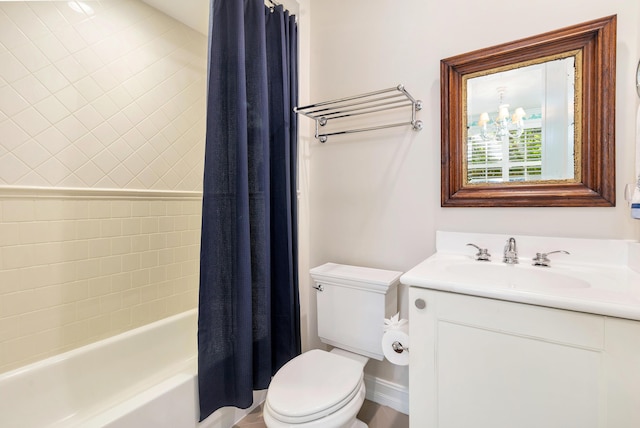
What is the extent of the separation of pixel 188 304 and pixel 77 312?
0.64 m

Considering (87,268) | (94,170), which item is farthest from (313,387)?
(94,170)

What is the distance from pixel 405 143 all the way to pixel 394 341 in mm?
984

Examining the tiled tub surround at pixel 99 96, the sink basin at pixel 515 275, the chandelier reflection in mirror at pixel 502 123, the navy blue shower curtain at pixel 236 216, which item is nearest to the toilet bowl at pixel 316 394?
the navy blue shower curtain at pixel 236 216

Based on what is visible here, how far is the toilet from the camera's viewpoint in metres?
1.06

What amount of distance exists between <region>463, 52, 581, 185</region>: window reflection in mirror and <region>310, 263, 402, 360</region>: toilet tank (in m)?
0.67

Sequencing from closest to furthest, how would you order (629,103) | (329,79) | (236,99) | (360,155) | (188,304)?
(629,103) < (236,99) < (360,155) < (329,79) < (188,304)

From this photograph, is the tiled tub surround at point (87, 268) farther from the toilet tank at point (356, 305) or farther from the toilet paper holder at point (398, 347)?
the toilet paper holder at point (398, 347)

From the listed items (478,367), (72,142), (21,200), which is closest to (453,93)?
(478,367)

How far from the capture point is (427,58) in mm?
1454

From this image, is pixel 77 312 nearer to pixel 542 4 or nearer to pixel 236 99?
pixel 236 99

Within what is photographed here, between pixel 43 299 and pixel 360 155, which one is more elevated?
pixel 360 155

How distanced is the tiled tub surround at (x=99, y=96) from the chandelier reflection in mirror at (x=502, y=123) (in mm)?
1834

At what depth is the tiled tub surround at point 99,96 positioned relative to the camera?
1336mm

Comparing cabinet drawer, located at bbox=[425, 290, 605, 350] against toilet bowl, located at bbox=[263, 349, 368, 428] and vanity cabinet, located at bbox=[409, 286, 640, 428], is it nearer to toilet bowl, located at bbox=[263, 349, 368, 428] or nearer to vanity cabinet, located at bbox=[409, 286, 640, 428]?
vanity cabinet, located at bbox=[409, 286, 640, 428]
